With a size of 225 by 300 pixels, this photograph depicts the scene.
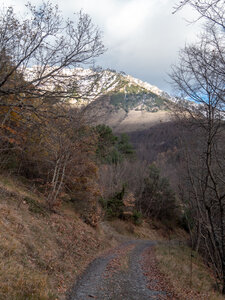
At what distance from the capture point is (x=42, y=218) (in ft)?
37.7

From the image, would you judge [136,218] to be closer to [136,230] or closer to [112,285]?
[136,230]

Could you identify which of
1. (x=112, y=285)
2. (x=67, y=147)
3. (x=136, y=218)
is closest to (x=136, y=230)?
(x=136, y=218)

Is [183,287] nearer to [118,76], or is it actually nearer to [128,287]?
[128,287]

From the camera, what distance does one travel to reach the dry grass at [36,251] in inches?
197

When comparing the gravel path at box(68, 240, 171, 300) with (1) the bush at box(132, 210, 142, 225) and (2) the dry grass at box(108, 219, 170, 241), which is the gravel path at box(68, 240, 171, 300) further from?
(1) the bush at box(132, 210, 142, 225)

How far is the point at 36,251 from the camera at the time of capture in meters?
7.64

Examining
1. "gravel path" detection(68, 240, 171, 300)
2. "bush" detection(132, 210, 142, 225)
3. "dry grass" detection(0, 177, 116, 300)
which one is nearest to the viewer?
"dry grass" detection(0, 177, 116, 300)

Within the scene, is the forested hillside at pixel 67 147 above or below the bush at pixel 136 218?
above

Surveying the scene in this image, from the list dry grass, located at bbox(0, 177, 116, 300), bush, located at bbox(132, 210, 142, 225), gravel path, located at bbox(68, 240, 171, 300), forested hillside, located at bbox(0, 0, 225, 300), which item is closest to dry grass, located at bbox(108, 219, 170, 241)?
bush, located at bbox(132, 210, 142, 225)

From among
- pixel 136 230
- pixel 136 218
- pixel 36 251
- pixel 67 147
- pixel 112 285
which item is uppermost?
pixel 67 147

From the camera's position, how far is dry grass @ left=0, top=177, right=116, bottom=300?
16.5 feet

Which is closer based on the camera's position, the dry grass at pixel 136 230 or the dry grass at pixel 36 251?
the dry grass at pixel 36 251

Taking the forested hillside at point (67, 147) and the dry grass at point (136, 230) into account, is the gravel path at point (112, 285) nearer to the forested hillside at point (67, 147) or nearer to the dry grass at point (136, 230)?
the forested hillside at point (67, 147)

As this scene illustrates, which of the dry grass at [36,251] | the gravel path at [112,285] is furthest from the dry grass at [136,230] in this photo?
the gravel path at [112,285]
